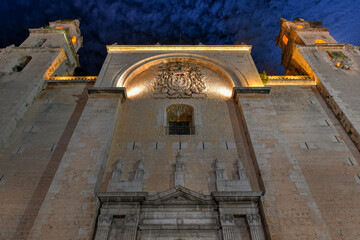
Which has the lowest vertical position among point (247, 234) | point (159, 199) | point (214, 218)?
point (247, 234)

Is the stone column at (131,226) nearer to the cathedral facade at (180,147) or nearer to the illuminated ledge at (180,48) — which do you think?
the cathedral facade at (180,147)

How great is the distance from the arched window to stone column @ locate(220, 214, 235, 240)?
5.17 meters

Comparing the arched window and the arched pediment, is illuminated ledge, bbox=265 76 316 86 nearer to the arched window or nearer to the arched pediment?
the arched pediment

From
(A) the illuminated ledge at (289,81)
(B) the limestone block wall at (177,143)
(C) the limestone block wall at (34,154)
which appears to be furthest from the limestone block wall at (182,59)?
(C) the limestone block wall at (34,154)

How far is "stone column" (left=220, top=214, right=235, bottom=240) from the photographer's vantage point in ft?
24.7

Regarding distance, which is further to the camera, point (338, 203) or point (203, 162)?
point (203, 162)

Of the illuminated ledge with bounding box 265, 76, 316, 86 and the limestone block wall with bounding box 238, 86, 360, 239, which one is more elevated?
the illuminated ledge with bounding box 265, 76, 316, 86

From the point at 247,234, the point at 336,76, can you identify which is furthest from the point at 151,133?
the point at 336,76

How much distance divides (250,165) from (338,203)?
3.39 meters

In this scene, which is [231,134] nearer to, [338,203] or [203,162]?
[203,162]

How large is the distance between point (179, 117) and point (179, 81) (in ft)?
7.95

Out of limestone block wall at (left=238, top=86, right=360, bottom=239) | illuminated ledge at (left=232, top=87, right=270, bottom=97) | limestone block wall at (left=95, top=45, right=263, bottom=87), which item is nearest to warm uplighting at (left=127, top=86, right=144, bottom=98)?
limestone block wall at (left=95, top=45, right=263, bottom=87)

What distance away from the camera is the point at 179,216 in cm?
815

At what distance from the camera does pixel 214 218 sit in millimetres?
8125
